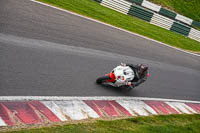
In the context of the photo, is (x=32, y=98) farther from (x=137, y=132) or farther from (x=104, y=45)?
(x=104, y=45)

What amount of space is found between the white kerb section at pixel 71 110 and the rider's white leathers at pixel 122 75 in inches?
73.1

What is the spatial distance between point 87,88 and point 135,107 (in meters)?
2.09

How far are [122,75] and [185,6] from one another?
1927cm

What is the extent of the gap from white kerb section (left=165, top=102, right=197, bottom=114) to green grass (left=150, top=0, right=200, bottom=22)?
14.7 m

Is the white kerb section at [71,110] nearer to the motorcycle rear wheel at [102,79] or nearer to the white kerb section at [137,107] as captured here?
the motorcycle rear wheel at [102,79]

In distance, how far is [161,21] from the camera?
2197cm

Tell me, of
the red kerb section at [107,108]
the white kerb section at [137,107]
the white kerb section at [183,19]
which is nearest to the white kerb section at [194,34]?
the white kerb section at [183,19]

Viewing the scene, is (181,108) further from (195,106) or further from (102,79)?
(102,79)

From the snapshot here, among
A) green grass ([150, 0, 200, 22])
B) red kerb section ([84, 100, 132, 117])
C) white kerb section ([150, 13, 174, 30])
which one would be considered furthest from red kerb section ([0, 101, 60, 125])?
green grass ([150, 0, 200, 22])

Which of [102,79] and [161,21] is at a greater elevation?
[161,21]

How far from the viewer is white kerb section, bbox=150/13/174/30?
21703 millimetres

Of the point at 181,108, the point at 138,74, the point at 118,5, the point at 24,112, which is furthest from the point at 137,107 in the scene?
the point at 118,5

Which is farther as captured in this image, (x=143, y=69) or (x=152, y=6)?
(x=152, y=6)

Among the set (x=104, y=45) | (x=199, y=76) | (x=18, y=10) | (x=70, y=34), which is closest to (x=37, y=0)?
(x=18, y=10)
